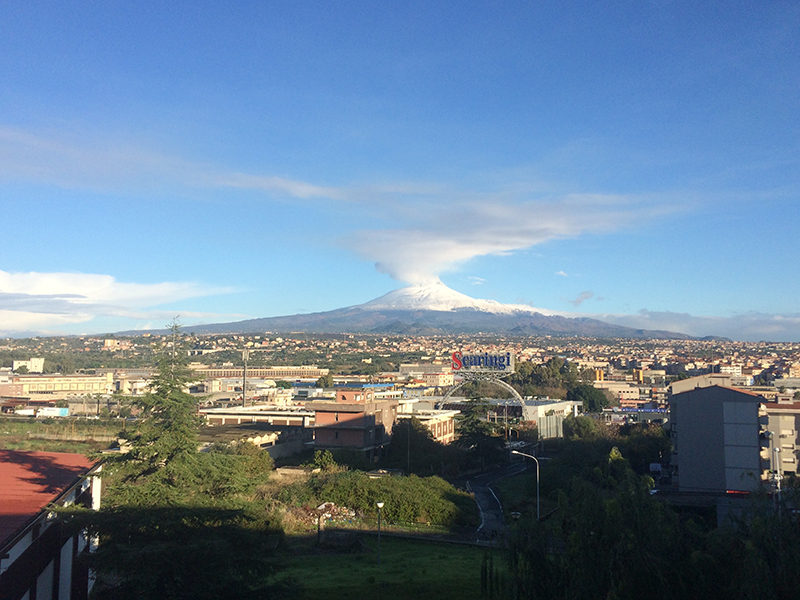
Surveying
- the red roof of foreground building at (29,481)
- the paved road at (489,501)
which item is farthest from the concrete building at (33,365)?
the red roof of foreground building at (29,481)

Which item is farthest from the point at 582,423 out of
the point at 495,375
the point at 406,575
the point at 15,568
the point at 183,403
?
the point at 15,568

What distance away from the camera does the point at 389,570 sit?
22.8 metres

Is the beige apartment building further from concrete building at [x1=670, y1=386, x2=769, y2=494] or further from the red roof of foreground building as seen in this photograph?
the red roof of foreground building

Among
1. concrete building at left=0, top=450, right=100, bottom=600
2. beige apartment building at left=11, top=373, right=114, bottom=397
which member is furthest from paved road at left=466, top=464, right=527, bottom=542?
beige apartment building at left=11, top=373, right=114, bottom=397

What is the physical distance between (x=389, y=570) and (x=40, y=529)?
12911 mm

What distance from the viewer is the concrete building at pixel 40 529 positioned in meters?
11.4

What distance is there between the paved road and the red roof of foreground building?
13591 mm

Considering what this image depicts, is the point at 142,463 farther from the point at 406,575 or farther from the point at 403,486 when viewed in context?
the point at 403,486

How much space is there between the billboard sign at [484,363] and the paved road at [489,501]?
46.7ft

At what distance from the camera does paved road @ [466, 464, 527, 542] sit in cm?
3052

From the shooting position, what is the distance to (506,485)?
4281cm

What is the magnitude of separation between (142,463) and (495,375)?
51.6 m

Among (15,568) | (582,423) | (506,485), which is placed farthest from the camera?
(582,423)

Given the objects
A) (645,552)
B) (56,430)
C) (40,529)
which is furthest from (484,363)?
(40,529)
